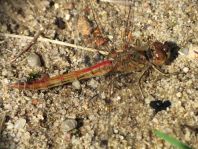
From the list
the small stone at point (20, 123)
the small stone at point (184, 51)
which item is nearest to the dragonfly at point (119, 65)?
the small stone at point (184, 51)

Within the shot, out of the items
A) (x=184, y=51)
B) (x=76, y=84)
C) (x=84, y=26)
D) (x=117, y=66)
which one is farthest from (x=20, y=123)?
(x=184, y=51)

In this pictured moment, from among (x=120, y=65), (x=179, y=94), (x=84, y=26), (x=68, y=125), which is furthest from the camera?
(x=84, y=26)

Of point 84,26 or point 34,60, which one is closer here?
point 34,60

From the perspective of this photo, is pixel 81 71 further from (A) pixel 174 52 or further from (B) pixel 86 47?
(A) pixel 174 52

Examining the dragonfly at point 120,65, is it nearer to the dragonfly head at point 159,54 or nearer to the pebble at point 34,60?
the dragonfly head at point 159,54

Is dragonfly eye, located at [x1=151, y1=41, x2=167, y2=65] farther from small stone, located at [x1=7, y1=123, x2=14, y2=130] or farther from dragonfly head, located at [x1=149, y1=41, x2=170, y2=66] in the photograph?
small stone, located at [x1=7, y1=123, x2=14, y2=130]

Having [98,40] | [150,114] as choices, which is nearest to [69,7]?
[98,40]

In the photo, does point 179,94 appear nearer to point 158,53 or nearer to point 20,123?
point 158,53
